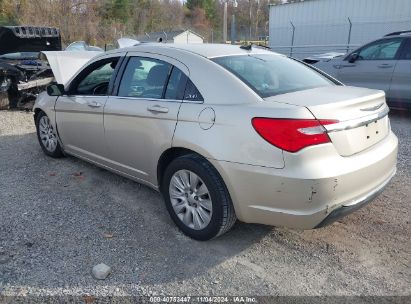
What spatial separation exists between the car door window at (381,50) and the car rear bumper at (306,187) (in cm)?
555

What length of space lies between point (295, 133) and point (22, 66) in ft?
24.7

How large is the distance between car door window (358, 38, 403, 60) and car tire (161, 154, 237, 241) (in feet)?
20.2

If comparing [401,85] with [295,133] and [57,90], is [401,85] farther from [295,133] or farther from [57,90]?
[57,90]

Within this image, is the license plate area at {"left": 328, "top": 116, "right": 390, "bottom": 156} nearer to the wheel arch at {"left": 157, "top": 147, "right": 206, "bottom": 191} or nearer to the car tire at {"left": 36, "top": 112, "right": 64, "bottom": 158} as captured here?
the wheel arch at {"left": 157, "top": 147, "right": 206, "bottom": 191}

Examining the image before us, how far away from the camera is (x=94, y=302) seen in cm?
260

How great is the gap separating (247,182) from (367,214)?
1590 mm

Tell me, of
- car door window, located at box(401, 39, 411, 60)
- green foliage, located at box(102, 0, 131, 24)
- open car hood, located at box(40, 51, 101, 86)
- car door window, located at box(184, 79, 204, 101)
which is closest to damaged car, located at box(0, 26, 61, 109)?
open car hood, located at box(40, 51, 101, 86)

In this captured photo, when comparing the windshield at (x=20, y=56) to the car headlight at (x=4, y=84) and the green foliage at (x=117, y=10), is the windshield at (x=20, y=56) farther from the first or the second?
the green foliage at (x=117, y=10)

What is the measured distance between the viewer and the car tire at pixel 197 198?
3031 mm

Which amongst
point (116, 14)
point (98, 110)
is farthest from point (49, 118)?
point (116, 14)

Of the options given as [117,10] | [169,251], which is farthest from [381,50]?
[117,10]

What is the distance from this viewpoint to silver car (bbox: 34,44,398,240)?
2.70 meters

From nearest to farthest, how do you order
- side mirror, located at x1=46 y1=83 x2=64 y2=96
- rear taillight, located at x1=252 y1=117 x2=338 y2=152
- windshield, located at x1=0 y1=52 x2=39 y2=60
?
1. rear taillight, located at x1=252 y1=117 x2=338 y2=152
2. side mirror, located at x1=46 y1=83 x2=64 y2=96
3. windshield, located at x1=0 y1=52 x2=39 y2=60

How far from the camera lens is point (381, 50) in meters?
7.93
